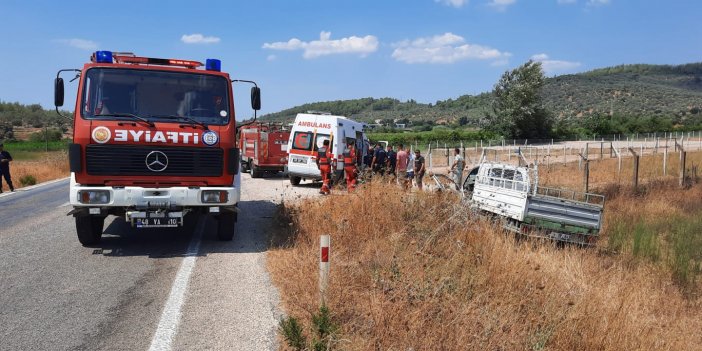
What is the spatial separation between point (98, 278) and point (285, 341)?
3.31 metres

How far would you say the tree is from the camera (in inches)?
2391

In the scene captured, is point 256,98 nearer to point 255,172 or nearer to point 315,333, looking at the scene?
point 315,333

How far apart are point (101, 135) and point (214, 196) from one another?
1.76m

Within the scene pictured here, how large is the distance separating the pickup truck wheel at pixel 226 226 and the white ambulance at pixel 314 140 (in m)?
8.91

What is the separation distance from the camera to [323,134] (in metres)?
18.1

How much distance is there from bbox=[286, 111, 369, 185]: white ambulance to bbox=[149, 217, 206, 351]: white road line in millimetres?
10288

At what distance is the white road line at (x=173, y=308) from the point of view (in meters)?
4.48

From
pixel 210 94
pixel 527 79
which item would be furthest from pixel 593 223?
pixel 527 79

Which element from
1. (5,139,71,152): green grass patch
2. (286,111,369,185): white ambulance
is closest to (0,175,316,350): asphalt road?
(286,111,369,185): white ambulance

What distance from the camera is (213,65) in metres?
8.20

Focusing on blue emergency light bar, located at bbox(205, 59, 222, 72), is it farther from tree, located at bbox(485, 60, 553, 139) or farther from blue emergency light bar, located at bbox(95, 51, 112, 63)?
tree, located at bbox(485, 60, 553, 139)

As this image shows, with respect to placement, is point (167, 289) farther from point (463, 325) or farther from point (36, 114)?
point (36, 114)

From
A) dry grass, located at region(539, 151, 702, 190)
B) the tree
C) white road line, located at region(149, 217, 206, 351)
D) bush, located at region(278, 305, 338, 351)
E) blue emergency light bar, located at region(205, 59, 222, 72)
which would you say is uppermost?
the tree

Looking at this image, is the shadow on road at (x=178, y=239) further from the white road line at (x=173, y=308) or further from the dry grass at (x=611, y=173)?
the dry grass at (x=611, y=173)
